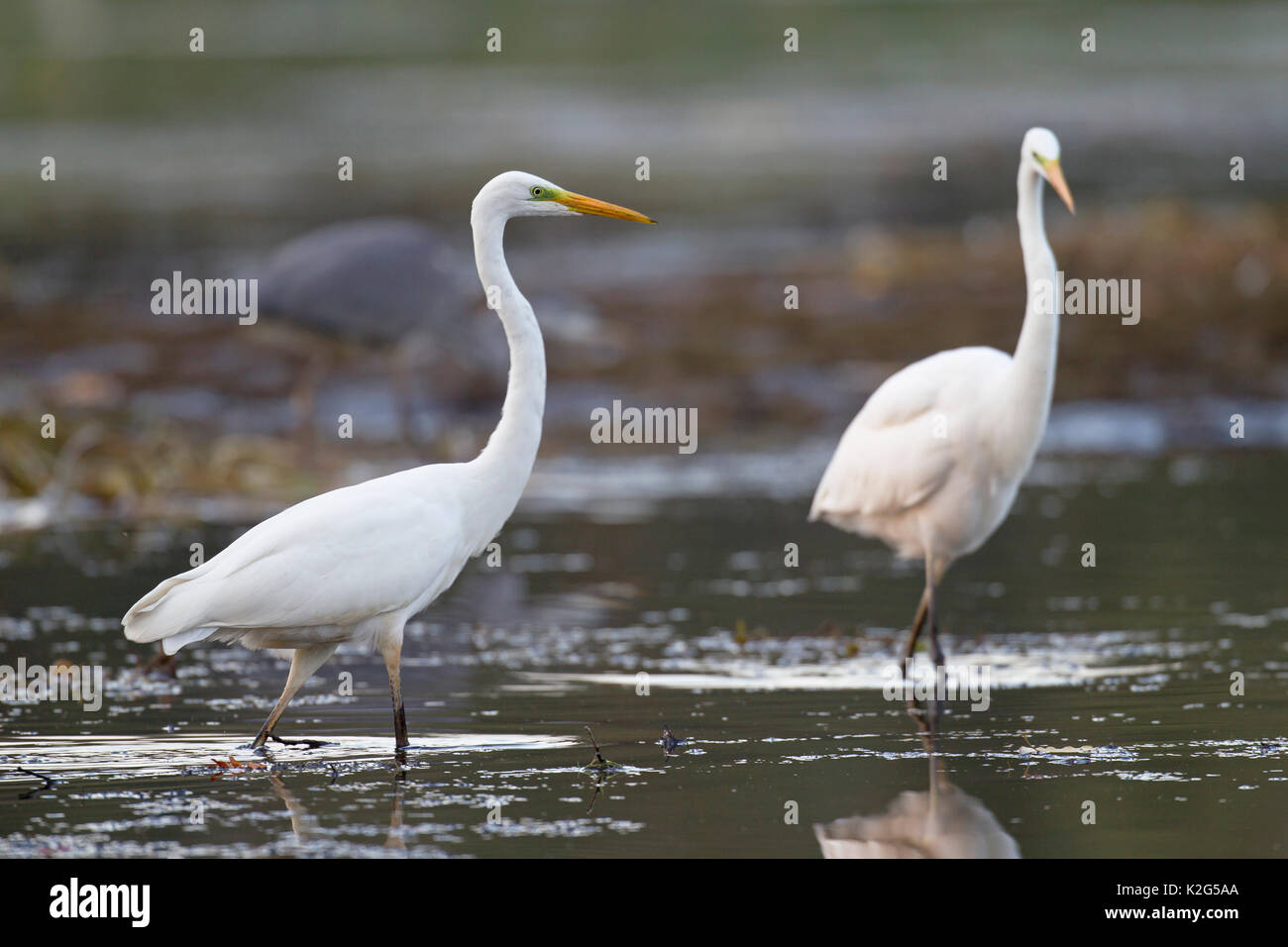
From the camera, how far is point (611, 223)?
95.9 feet

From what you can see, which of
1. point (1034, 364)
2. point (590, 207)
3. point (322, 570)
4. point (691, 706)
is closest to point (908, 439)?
point (1034, 364)

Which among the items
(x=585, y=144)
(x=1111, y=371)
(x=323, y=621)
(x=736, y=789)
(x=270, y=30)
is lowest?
(x=736, y=789)

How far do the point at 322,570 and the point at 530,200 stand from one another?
168cm

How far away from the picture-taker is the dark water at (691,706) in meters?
5.76

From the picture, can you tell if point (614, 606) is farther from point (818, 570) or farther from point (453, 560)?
point (453, 560)

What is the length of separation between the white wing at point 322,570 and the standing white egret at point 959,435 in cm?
255

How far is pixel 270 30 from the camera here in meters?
59.9

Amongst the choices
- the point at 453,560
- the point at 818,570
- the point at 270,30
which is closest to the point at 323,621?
the point at 453,560

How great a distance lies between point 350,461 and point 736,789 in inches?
358

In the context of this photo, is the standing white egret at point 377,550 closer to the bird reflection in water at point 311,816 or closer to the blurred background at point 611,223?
the bird reflection in water at point 311,816

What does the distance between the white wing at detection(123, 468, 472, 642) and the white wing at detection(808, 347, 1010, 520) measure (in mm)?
2691

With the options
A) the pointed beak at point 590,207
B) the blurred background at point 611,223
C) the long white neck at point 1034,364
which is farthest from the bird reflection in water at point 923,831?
the blurred background at point 611,223

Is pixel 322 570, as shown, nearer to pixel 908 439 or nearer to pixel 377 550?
pixel 377 550

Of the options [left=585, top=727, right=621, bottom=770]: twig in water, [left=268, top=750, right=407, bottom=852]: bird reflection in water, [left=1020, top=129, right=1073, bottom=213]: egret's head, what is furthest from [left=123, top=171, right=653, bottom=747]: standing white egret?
[left=1020, top=129, right=1073, bottom=213]: egret's head
